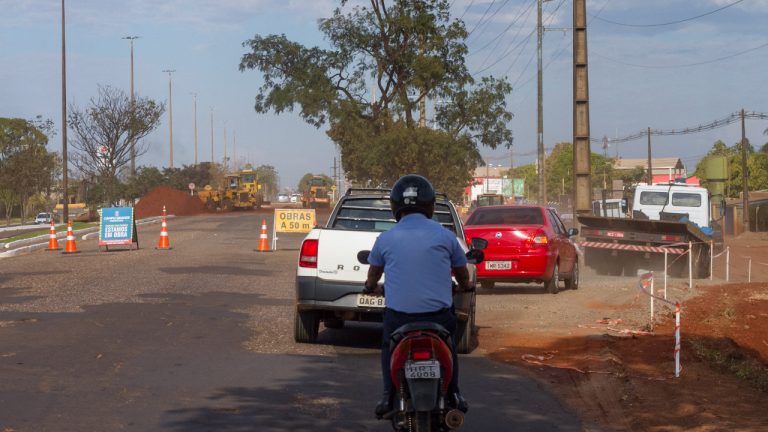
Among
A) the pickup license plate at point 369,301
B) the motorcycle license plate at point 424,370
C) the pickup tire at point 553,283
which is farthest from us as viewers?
the pickup tire at point 553,283

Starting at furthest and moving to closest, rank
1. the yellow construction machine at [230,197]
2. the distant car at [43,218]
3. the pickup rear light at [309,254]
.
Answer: the distant car at [43,218] → the yellow construction machine at [230,197] → the pickup rear light at [309,254]

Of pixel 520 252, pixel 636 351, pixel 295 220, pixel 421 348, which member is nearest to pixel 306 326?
pixel 636 351

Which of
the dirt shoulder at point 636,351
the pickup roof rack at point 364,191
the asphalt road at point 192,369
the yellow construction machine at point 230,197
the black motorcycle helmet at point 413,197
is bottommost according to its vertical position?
the dirt shoulder at point 636,351

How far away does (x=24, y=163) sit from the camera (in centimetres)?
6444

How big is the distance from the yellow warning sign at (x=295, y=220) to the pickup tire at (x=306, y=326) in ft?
61.9

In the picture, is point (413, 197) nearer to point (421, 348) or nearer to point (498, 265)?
point (421, 348)

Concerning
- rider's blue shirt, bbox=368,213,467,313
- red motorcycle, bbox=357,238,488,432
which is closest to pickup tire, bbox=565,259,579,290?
rider's blue shirt, bbox=368,213,467,313

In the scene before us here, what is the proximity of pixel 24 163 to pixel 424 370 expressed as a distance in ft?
209

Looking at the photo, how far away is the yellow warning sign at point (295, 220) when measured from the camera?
98.2 feet

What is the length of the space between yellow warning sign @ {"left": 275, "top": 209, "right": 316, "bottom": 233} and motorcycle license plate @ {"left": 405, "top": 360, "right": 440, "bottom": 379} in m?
24.9

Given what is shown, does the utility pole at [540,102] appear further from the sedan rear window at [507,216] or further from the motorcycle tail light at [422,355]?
the motorcycle tail light at [422,355]

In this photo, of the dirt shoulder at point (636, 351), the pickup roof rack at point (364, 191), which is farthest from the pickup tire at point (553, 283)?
the pickup roof rack at point (364, 191)

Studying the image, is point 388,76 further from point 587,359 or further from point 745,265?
point 587,359

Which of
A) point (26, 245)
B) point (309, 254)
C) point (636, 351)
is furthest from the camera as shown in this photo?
point (26, 245)
